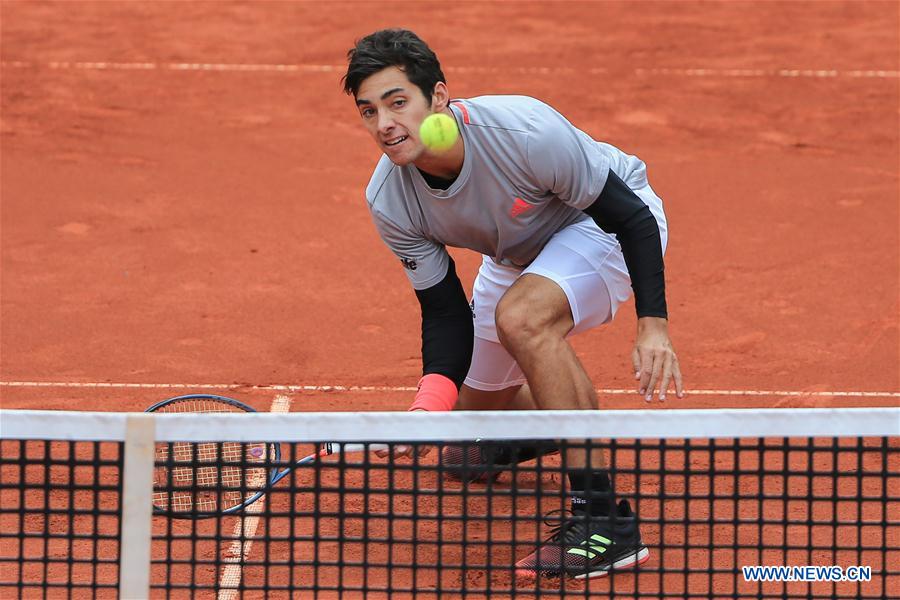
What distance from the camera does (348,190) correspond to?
308 inches

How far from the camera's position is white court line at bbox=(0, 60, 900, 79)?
9.98 meters

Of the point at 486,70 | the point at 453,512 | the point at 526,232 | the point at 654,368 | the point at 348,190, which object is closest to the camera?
the point at 654,368

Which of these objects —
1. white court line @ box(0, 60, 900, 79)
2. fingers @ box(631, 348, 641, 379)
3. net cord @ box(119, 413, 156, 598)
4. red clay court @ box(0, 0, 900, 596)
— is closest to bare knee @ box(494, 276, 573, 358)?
fingers @ box(631, 348, 641, 379)

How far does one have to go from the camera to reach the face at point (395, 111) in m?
3.51

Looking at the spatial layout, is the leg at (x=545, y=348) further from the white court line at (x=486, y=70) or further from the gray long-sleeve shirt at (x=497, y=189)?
the white court line at (x=486, y=70)

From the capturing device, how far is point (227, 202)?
7.59 metres

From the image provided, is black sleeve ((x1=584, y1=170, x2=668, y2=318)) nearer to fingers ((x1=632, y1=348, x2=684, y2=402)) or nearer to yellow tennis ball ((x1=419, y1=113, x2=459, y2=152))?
fingers ((x1=632, y1=348, x2=684, y2=402))

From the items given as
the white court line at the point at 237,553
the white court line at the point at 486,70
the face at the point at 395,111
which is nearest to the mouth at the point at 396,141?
the face at the point at 395,111

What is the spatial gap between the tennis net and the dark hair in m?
0.98

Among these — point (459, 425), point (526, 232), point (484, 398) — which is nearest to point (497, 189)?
point (526, 232)

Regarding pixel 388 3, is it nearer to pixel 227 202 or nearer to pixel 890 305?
pixel 227 202

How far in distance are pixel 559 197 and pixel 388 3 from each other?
849cm

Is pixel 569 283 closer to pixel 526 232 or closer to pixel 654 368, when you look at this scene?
pixel 526 232

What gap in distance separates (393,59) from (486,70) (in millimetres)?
6808
